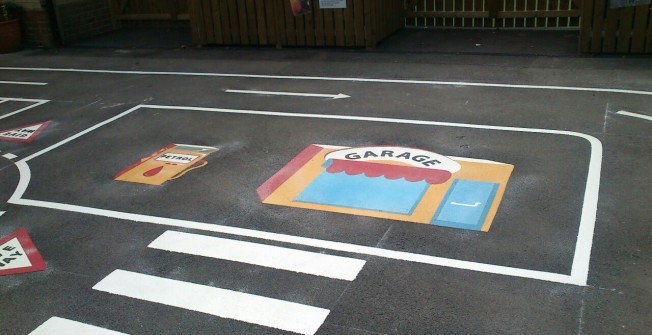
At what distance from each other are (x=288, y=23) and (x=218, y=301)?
445 inches

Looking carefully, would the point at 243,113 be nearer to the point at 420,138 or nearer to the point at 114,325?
the point at 420,138

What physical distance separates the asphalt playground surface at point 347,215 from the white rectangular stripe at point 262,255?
0.10 meters

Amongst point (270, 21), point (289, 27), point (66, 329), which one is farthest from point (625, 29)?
point (66, 329)

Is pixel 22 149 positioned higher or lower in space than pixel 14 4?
lower

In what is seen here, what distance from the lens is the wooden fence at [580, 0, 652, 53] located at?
503 inches

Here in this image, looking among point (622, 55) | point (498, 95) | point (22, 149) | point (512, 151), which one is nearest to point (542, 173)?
point (512, 151)

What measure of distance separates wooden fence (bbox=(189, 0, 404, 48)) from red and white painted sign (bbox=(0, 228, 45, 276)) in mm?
9875

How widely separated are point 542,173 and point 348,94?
16.2 ft

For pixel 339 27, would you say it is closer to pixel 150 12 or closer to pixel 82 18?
pixel 150 12

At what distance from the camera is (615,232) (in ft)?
21.1

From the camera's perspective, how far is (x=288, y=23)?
1600 cm

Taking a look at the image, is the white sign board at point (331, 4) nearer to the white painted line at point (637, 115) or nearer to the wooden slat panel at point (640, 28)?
the wooden slat panel at point (640, 28)

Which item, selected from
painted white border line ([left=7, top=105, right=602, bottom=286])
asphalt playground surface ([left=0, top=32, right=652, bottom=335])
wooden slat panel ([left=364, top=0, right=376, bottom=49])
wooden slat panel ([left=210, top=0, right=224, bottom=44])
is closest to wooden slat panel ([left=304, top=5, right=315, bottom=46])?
wooden slat panel ([left=364, top=0, right=376, bottom=49])

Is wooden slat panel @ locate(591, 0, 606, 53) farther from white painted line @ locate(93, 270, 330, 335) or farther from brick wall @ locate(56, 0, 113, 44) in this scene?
brick wall @ locate(56, 0, 113, 44)
